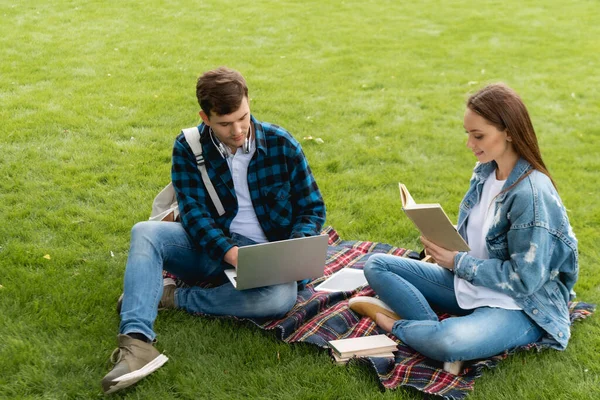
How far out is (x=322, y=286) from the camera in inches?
176

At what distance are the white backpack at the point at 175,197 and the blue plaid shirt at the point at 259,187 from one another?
0.11 feet

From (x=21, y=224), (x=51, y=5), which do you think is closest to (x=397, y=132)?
(x=21, y=224)

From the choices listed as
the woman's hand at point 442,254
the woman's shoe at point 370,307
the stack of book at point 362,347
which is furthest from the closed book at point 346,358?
the woman's hand at point 442,254

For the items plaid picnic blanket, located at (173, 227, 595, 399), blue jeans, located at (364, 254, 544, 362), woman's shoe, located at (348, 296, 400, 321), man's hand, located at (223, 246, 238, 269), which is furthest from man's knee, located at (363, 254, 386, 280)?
man's hand, located at (223, 246, 238, 269)

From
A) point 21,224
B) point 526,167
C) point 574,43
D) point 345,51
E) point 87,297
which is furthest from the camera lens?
point 574,43

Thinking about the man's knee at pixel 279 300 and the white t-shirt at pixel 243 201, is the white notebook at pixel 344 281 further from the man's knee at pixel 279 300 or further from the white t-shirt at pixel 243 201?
the white t-shirt at pixel 243 201

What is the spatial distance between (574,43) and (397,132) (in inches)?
218

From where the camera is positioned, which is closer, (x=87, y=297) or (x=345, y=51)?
(x=87, y=297)

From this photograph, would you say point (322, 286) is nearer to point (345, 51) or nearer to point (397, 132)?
point (397, 132)

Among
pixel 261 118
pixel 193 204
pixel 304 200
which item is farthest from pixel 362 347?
pixel 261 118

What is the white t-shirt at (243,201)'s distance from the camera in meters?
4.16

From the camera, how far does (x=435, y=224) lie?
3.58m

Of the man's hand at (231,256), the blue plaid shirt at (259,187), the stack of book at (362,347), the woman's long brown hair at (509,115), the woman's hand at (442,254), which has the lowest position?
the stack of book at (362,347)

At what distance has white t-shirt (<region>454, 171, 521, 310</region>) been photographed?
12.1 ft
